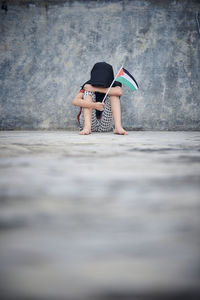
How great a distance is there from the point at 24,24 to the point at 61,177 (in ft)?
11.9

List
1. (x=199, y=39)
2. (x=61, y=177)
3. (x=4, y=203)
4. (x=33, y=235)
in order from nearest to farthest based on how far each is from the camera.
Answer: (x=33, y=235) < (x=4, y=203) < (x=61, y=177) < (x=199, y=39)

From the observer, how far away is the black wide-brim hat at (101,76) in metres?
3.39

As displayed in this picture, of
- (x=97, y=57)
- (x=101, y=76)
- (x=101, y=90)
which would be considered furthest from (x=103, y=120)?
(x=97, y=57)

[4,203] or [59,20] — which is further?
[59,20]

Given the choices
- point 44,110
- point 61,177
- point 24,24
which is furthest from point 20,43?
point 61,177

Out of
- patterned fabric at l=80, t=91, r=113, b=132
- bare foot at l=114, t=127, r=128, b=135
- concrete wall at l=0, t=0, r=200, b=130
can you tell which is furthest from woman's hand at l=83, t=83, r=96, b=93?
concrete wall at l=0, t=0, r=200, b=130

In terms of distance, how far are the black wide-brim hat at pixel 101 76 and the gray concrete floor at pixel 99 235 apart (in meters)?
2.34

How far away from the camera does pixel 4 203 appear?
0.79 metres

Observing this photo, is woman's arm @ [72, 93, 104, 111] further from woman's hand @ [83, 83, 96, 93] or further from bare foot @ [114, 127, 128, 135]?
bare foot @ [114, 127, 128, 135]

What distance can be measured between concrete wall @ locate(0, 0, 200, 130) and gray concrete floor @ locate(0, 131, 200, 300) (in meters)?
3.09

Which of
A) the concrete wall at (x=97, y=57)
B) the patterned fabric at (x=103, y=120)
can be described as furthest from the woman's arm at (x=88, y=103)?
the concrete wall at (x=97, y=57)

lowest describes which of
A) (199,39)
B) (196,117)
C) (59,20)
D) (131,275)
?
(131,275)

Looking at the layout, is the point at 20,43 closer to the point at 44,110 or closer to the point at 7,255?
the point at 44,110

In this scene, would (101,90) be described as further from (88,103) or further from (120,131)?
(120,131)
